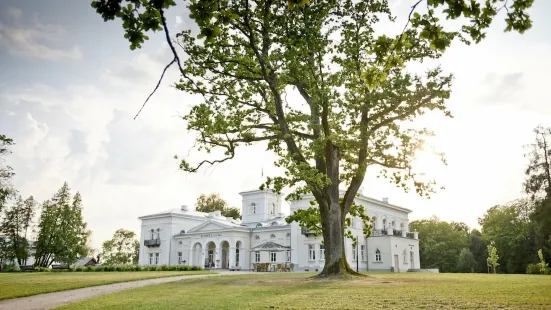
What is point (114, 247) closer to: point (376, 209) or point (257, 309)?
point (376, 209)

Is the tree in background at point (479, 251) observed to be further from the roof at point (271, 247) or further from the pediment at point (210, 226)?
the pediment at point (210, 226)

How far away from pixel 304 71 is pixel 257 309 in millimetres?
11667

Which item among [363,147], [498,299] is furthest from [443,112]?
[498,299]

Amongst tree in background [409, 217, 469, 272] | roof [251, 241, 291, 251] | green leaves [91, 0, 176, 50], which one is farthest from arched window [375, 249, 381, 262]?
green leaves [91, 0, 176, 50]

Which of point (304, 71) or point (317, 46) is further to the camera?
point (304, 71)

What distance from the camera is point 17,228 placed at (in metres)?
51.7

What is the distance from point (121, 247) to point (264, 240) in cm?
3247

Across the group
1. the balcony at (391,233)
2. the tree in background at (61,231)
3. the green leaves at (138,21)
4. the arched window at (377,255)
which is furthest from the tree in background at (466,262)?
the green leaves at (138,21)

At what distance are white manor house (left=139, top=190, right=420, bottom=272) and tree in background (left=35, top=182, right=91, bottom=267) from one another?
918 centimetres

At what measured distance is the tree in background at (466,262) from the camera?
56.2 metres

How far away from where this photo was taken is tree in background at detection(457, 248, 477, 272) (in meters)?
56.2

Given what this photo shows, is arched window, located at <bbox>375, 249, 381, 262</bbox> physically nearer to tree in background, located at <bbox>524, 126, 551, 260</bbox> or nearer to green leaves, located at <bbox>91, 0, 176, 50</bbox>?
tree in background, located at <bbox>524, 126, 551, 260</bbox>

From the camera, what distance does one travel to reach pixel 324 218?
18891 millimetres

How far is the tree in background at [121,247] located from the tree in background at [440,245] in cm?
4592
